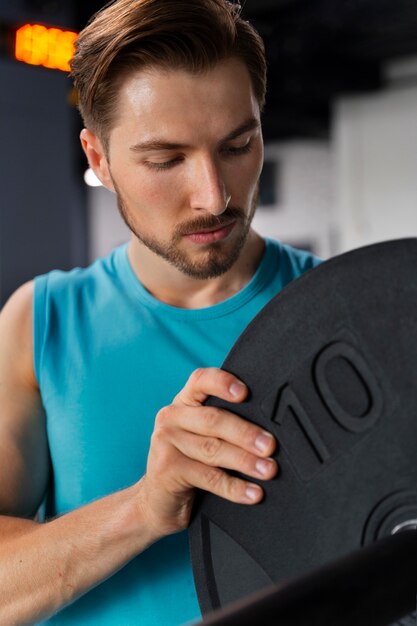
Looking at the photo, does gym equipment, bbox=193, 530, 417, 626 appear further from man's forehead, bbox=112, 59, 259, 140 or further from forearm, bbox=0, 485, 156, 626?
man's forehead, bbox=112, 59, 259, 140

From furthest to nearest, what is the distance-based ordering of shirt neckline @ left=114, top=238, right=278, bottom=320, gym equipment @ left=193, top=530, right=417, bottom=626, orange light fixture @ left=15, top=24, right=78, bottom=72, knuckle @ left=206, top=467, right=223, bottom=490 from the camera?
orange light fixture @ left=15, top=24, right=78, bottom=72 < shirt neckline @ left=114, top=238, right=278, bottom=320 < knuckle @ left=206, top=467, right=223, bottom=490 < gym equipment @ left=193, top=530, right=417, bottom=626

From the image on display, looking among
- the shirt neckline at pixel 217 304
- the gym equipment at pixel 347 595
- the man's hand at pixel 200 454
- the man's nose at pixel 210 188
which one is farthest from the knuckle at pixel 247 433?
the shirt neckline at pixel 217 304

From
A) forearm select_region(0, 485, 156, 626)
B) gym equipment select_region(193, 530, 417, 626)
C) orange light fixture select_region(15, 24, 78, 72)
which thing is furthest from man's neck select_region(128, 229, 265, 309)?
orange light fixture select_region(15, 24, 78, 72)

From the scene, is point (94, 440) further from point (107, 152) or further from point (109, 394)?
point (107, 152)

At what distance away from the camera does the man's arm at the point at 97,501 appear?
647mm

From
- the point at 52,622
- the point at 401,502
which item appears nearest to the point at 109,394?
the point at 52,622

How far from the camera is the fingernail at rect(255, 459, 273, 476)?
2.03 feet

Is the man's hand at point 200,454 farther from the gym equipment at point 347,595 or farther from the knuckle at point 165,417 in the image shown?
the gym equipment at point 347,595

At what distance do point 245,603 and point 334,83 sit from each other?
5960 millimetres

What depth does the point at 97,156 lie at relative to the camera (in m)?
1.09

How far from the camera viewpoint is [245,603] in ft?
1.15

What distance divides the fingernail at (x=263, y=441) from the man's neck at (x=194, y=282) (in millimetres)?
439

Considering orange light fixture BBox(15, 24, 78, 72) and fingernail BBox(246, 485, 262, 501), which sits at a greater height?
orange light fixture BBox(15, 24, 78, 72)

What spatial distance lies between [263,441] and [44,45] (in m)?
3.27
